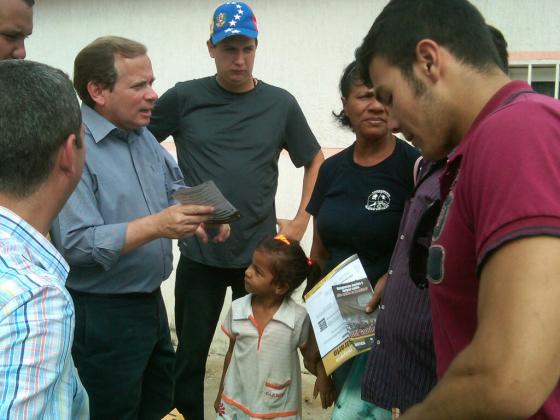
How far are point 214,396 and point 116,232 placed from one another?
2.23 meters

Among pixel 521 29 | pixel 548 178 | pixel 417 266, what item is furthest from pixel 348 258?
pixel 521 29

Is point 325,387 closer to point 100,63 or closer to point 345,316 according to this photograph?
A: point 345,316

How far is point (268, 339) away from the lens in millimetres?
2982

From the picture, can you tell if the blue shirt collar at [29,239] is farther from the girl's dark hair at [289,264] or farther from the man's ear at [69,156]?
the girl's dark hair at [289,264]

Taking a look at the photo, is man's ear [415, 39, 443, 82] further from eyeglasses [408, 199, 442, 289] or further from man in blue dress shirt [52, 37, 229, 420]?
man in blue dress shirt [52, 37, 229, 420]

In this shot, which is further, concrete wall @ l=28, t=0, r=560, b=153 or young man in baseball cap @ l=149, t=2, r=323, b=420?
concrete wall @ l=28, t=0, r=560, b=153

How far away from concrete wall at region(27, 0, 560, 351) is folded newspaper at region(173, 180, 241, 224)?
2.09 metres

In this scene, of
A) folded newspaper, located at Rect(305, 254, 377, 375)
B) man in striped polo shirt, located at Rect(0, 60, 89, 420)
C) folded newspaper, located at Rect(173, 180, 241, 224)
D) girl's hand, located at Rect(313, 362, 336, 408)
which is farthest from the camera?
girl's hand, located at Rect(313, 362, 336, 408)

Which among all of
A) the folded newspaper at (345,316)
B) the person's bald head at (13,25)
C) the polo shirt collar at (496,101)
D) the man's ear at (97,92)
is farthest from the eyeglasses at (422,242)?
the person's bald head at (13,25)

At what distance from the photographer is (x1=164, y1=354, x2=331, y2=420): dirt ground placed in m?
4.04

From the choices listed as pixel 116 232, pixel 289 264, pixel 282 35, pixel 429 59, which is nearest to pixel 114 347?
pixel 116 232

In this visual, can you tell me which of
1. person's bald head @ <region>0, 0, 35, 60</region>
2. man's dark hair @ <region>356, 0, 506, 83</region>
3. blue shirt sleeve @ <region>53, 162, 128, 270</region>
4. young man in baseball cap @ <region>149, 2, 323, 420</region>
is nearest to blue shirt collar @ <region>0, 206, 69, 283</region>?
man's dark hair @ <region>356, 0, 506, 83</region>

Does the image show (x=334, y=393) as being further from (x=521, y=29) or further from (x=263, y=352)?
(x=521, y=29)

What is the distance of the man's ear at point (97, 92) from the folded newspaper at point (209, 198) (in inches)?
21.8
